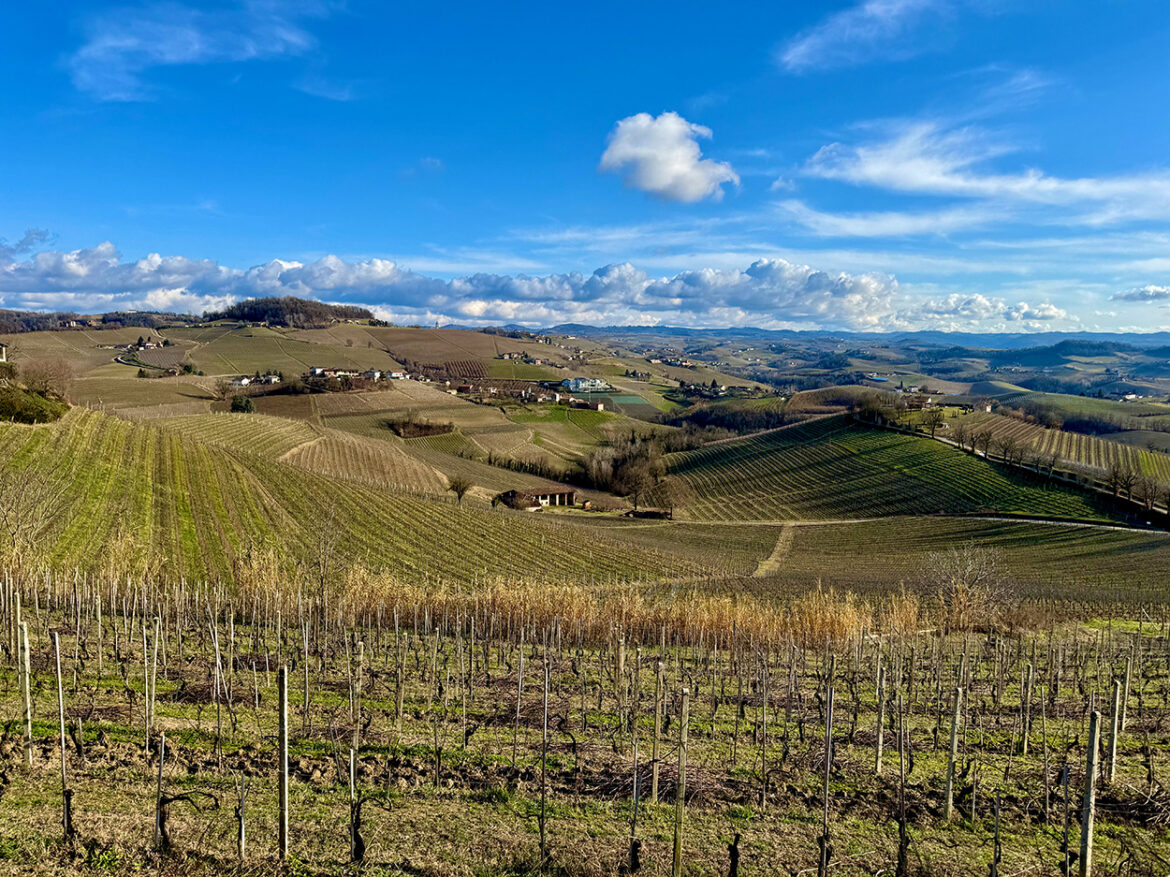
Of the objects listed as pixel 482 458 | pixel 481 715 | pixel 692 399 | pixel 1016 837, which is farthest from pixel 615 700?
pixel 692 399

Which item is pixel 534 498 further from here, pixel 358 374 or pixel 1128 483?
pixel 358 374

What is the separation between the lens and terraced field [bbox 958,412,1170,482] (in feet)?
263

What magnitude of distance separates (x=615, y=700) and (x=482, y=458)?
263 feet

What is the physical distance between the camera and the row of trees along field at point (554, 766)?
7277 millimetres

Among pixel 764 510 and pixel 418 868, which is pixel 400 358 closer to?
pixel 764 510

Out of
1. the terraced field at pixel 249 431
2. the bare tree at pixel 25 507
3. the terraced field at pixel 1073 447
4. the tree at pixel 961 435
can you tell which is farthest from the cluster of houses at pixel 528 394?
the bare tree at pixel 25 507

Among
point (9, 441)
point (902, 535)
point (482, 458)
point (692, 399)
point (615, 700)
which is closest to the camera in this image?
point (615, 700)

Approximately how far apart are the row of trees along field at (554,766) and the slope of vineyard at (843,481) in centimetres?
5392

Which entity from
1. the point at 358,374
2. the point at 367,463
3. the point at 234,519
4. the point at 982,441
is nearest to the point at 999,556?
the point at 982,441

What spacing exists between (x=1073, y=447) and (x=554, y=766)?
332ft

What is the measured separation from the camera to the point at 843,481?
80312 millimetres

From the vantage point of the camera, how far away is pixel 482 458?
9319 centimetres

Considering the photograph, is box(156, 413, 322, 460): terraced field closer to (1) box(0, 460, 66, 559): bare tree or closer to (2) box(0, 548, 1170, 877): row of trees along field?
(1) box(0, 460, 66, 559): bare tree

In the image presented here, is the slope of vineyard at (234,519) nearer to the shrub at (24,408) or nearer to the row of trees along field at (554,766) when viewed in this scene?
the shrub at (24,408)
